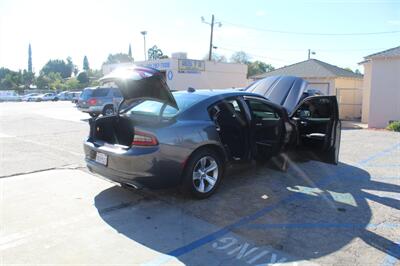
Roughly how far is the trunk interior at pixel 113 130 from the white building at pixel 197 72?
19.8 m

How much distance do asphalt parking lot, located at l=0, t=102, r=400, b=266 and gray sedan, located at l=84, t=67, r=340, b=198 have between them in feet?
1.45

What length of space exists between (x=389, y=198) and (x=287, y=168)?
191 centimetres

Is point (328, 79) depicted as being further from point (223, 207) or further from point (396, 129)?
point (223, 207)

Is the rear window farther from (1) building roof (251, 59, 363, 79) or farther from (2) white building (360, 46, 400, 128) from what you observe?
(2) white building (360, 46, 400, 128)

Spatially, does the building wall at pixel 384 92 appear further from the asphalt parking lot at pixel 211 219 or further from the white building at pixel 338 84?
the asphalt parking lot at pixel 211 219

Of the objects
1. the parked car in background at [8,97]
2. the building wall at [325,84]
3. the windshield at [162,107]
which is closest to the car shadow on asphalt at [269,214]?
the windshield at [162,107]

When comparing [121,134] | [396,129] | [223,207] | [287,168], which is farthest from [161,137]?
[396,129]

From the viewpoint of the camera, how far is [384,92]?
642 inches

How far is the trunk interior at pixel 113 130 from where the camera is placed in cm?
489

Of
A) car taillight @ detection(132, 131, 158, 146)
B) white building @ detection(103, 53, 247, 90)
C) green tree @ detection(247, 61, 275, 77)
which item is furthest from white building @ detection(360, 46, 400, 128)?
green tree @ detection(247, 61, 275, 77)

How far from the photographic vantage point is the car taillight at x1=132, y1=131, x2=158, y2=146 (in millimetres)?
4375

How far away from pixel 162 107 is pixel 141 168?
36.8 inches

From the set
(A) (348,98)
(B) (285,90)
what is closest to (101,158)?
(B) (285,90)

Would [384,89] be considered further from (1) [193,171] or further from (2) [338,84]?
(1) [193,171]
